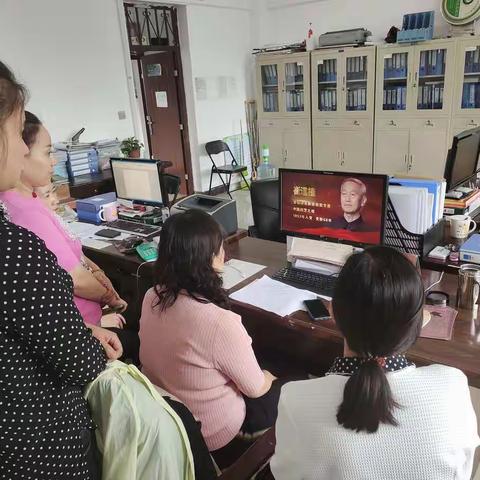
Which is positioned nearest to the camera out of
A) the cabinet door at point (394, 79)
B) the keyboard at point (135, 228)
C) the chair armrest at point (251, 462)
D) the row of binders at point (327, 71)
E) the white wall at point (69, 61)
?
the chair armrest at point (251, 462)

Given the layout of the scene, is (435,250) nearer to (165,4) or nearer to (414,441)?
(414,441)

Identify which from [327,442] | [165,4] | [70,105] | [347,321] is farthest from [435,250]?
[165,4]

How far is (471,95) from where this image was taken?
4.77 m

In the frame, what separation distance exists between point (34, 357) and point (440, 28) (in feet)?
18.6

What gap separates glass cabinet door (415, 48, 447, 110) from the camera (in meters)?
4.83

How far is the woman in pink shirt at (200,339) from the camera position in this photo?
1.27 meters

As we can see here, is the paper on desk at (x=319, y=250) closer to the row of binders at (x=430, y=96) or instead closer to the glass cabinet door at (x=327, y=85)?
the row of binders at (x=430, y=96)

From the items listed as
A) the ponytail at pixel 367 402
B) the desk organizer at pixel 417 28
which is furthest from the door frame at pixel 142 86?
the ponytail at pixel 367 402

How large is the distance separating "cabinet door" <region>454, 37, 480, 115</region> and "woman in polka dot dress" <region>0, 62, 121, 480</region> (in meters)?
4.93

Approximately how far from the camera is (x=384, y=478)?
0.81 metres

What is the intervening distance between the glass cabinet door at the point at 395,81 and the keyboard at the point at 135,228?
12.2 feet

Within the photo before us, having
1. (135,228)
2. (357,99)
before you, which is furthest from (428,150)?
(135,228)

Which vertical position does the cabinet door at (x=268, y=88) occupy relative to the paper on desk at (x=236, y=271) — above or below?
above

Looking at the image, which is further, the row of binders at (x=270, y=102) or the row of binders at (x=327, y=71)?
the row of binders at (x=270, y=102)
